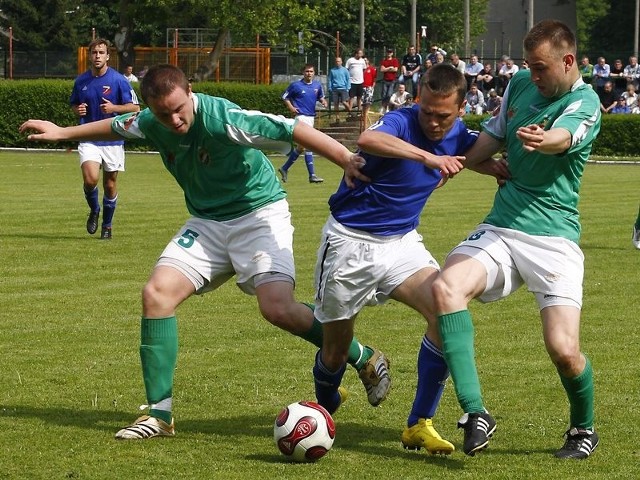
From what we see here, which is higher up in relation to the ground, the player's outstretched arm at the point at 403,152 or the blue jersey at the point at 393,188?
the player's outstretched arm at the point at 403,152

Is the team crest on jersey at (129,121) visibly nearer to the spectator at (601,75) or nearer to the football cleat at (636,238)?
the football cleat at (636,238)

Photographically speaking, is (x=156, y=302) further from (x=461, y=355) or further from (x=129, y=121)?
(x=461, y=355)

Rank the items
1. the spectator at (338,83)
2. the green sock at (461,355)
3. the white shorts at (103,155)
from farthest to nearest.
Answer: the spectator at (338,83)
the white shorts at (103,155)
the green sock at (461,355)

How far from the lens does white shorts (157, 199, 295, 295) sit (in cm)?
670

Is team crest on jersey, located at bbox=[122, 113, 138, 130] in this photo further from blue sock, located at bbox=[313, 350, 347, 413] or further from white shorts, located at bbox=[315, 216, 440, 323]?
blue sock, located at bbox=[313, 350, 347, 413]

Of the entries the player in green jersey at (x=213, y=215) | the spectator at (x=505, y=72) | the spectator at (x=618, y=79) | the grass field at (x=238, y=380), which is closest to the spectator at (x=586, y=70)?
the spectator at (x=618, y=79)

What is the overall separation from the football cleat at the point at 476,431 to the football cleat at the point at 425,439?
1.06ft

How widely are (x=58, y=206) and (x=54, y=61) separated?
35.0 m

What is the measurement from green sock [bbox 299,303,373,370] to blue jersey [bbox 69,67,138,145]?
28.1 feet

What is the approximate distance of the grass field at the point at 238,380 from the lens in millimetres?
5926

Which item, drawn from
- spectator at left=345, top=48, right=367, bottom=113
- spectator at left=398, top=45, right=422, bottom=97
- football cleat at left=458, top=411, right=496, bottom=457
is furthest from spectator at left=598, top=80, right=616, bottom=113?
football cleat at left=458, top=411, right=496, bottom=457

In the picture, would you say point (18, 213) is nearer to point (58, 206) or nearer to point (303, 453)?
point (58, 206)

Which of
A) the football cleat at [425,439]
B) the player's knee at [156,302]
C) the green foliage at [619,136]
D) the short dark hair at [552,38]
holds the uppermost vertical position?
the short dark hair at [552,38]

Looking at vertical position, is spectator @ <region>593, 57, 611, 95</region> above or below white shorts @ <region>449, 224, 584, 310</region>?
above
